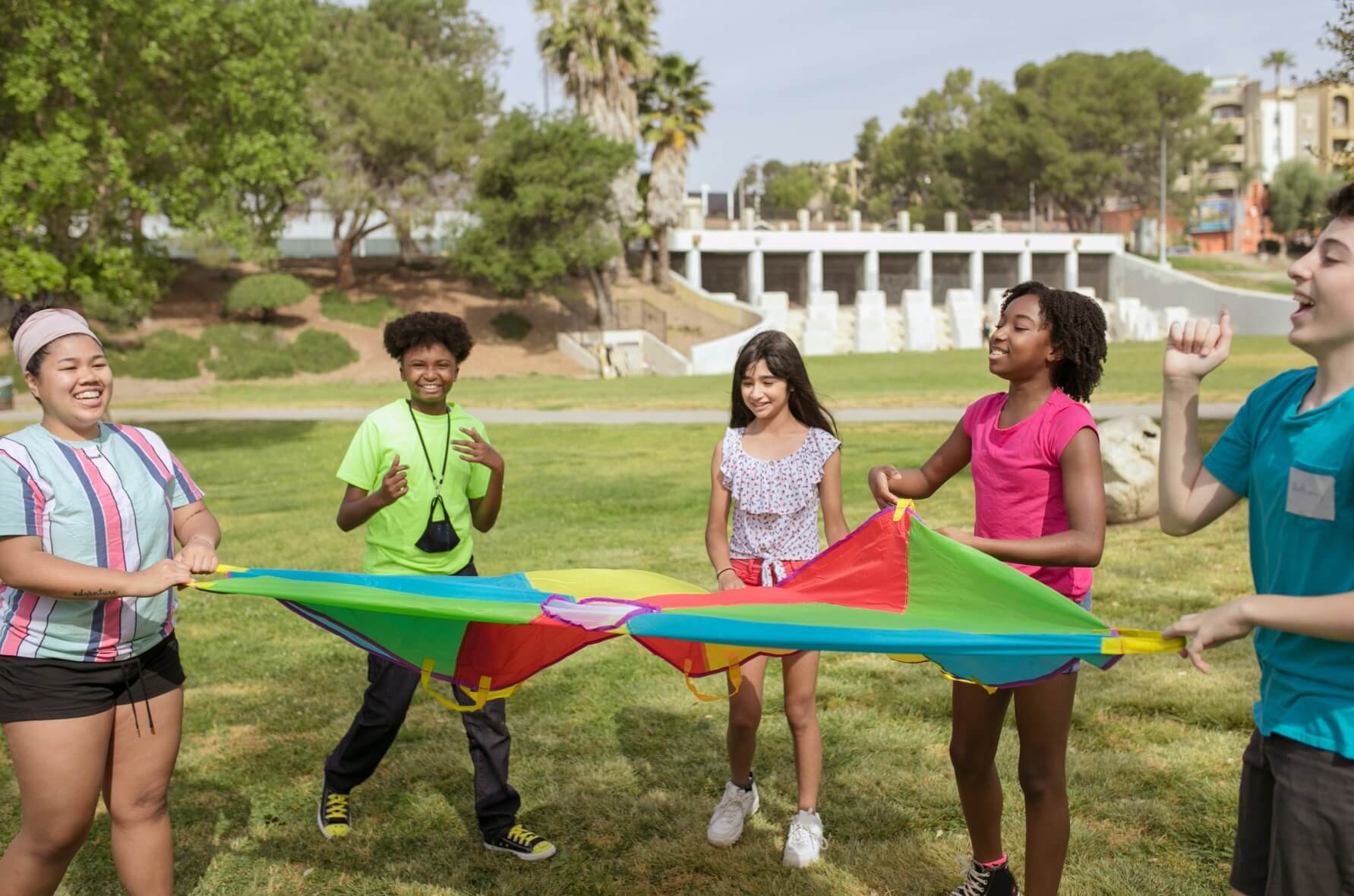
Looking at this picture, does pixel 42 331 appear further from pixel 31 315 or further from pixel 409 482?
pixel 409 482

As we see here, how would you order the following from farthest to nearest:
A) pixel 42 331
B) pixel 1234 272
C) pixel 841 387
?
pixel 1234 272 < pixel 841 387 < pixel 42 331

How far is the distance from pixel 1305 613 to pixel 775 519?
98.9 inches

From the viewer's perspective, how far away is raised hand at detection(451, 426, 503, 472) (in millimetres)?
4840

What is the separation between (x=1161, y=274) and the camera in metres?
71.6

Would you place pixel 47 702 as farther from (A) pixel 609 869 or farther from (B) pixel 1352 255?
(B) pixel 1352 255

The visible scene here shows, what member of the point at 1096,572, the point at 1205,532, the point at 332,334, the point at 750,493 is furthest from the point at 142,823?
the point at 332,334

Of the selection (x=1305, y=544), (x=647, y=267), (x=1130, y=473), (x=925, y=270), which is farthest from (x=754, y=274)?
(x=1305, y=544)

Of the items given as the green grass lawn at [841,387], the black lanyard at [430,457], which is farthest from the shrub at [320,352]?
the black lanyard at [430,457]

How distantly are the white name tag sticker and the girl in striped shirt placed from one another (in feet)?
9.92

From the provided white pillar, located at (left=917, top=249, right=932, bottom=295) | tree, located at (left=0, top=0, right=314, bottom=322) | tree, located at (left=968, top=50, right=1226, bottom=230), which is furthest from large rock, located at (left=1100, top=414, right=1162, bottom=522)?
tree, located at (left=968, top=50, right=1226, bottom=230)

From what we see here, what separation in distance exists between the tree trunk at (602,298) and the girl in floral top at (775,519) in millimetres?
46108

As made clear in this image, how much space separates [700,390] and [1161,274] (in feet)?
164

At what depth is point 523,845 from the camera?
480cm

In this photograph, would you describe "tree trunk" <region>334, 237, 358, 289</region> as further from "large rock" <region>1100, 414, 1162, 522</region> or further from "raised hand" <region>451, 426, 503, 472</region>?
"raised hand" <region>451, 426, 503, 472</region>
